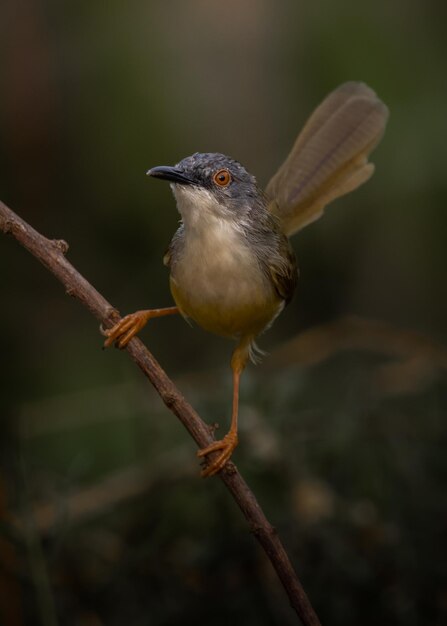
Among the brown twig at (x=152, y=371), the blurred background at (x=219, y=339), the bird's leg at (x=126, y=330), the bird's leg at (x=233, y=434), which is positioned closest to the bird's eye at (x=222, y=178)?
the bird's leg at (x=126, y=330)

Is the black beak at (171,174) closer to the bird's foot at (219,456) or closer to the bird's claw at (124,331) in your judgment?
the bird's claw at (124,331)

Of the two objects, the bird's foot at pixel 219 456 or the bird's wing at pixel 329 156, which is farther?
the bird's wing at pixel 329 156

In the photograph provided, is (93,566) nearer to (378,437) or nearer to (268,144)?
(378,437)

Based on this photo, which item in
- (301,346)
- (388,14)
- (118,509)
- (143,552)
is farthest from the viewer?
(388,14)

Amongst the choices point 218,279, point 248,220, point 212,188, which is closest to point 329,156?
point 248,220

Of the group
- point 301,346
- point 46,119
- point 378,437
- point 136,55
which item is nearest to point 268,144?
point 136,55

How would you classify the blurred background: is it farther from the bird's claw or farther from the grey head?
the grey head
